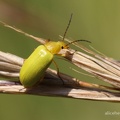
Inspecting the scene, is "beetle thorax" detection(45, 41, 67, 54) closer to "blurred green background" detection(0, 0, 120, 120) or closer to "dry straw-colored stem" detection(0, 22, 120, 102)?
"dry straw-colored stem" detection(0, 22, 120, 102)

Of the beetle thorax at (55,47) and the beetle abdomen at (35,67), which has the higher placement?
the beetle thorax at (55,47)

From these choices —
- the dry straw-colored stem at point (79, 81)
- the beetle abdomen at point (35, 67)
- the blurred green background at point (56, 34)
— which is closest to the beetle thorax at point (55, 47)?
the beetle abdomen at point (35, 67)

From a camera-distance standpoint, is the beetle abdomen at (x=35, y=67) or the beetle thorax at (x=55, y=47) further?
the beetle thorax at (x=55, y=47)

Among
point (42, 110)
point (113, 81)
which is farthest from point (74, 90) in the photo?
point (42, 110)

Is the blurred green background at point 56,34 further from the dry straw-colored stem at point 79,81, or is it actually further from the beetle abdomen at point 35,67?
the dry straw-colored stem at point 79,81

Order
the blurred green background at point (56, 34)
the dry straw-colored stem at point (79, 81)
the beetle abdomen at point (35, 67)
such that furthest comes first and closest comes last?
the blurred green background at point (56, 34), the beetle abdomen at point (35, 67), the dry straw-colored stem at point (79, 81)

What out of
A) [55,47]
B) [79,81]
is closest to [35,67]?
[55,47]
